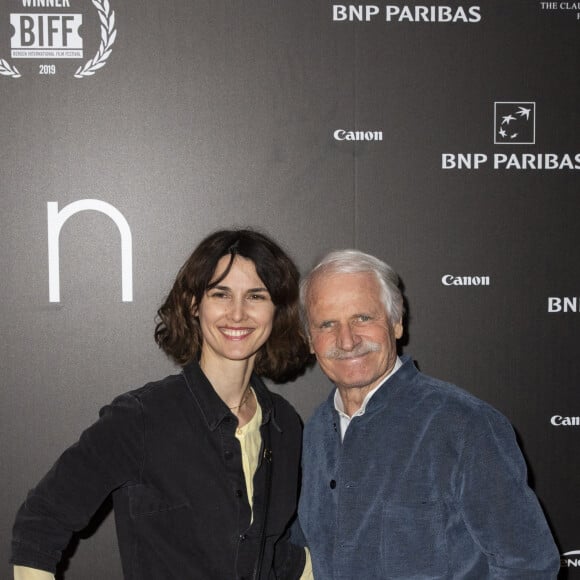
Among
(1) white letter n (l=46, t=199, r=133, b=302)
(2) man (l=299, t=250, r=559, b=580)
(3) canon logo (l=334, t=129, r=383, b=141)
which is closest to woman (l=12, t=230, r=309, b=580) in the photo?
(2) man (l=299, t=250, r=559, b=580)

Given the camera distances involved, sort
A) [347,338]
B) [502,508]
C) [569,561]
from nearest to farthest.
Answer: [502,508], [347,338], [569,561]

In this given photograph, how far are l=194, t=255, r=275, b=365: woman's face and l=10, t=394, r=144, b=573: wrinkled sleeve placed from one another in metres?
0.32

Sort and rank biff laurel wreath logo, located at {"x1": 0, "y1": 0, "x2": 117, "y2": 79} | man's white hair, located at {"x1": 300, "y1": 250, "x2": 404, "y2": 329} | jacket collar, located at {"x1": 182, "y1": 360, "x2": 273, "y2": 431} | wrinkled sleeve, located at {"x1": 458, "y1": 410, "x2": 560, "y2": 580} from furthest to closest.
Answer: biff laurel wreath logo, located at {"x1": 0, "y1": 0, "x2": 117, "y2": 79}, man's white hair, located at {"x1": 300, "y1": 250, "x2": 404, "y2": 329}, jacket collar, located at {"x1": 182, "y1": 360, "x2": 273, "y2": 431}, wrinkled sleeve, located at {"x1": 458, "y1": 410, "x2": 560, "y2": 580}

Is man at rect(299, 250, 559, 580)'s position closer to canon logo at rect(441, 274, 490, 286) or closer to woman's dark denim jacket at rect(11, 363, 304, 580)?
woman's dark denim jacket at rect(11, 363, 304, 580)

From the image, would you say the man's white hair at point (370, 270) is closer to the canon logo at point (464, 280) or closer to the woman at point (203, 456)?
the woman at point (203, 456)

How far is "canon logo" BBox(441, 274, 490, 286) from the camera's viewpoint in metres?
2.55

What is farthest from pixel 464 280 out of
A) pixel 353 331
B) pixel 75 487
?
pixel 75 487

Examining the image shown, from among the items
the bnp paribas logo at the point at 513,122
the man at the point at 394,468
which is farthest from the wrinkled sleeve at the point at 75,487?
the bnp paribas logo at the point at 513,122

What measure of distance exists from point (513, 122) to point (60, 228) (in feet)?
5.71

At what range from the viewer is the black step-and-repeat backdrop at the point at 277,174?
247 centimetres

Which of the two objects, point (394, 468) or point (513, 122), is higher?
point (513, 122)

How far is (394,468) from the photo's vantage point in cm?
163

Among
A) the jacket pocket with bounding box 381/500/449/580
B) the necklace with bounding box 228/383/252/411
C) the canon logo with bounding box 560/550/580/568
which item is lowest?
the canon logo with bounding box 560/550/580/568

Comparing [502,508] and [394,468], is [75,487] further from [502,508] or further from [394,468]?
[502,508]
